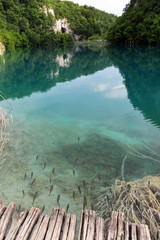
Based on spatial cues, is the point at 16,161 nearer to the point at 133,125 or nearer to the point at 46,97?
the point at 133,125

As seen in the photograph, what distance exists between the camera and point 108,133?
7.69m

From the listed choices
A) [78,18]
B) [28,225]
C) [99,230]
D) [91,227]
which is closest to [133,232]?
[99,230]

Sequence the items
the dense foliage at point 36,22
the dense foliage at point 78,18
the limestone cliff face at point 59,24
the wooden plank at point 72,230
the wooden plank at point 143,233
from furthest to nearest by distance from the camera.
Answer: the dense foliage at point 78,18 < the limestone cliff face at point 59,24 < the dense foliage at point 36,22 < the wooden plank at point 72,230 < the wooden plank at point 143,233

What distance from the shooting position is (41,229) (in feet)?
9.29

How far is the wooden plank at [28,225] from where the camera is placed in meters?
2.74

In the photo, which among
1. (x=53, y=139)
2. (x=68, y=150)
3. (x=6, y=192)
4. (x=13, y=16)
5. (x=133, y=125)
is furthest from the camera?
(x=13, y=16)

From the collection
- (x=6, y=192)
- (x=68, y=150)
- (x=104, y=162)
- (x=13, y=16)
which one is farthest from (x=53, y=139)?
(x=13, y=16)

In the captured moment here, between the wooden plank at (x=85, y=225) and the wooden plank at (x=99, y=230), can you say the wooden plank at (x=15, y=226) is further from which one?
the wooden plank at (x=99, y=230)

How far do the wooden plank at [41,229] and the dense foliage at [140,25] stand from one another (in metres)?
52.4

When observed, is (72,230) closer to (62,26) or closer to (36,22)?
(36,22)

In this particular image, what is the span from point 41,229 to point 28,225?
0.22 meters

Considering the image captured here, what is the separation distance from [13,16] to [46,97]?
87.6m

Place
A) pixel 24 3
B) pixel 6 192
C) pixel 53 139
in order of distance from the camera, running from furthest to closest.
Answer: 1. pixel 24 3
2. pixel 53 139
3. pixel 6 192

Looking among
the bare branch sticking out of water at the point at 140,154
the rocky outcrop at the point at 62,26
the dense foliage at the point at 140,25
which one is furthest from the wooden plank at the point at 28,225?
the rocky outcrop at the point at 62,26
